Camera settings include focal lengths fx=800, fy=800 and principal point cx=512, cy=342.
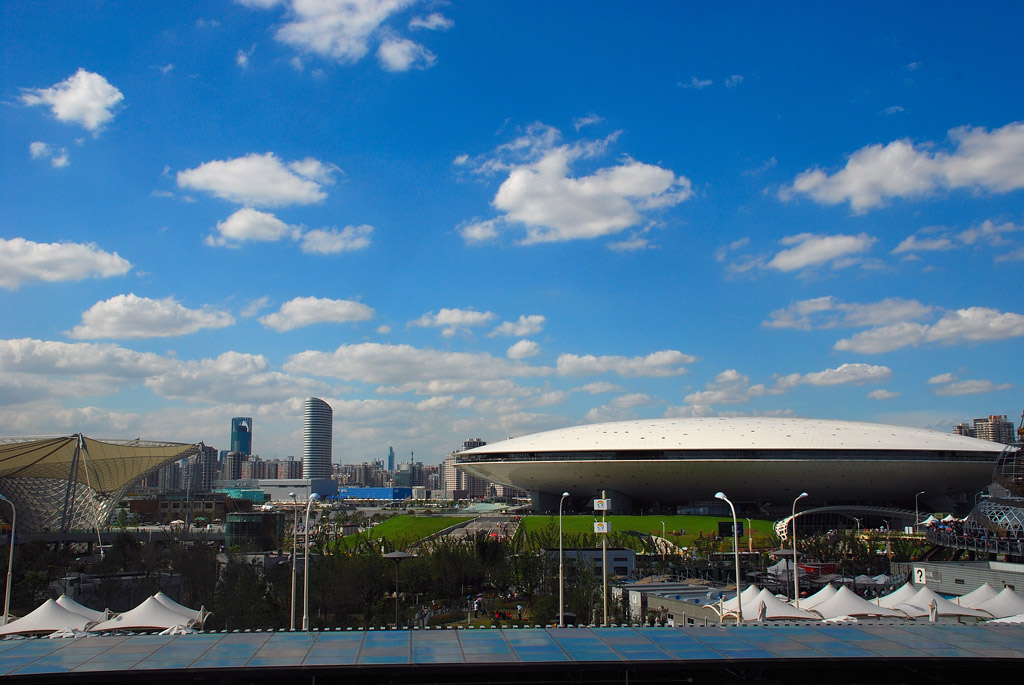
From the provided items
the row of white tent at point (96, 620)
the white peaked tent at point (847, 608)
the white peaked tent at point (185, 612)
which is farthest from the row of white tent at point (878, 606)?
the row of white tent at point (96, 620)

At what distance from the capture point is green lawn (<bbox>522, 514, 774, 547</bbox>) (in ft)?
257

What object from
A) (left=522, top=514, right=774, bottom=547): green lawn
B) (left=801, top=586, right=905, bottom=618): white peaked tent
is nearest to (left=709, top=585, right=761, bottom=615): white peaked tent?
(left=801, top=586, right=905, bottom=618): white peaked tent

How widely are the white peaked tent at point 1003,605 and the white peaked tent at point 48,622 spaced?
3000cm

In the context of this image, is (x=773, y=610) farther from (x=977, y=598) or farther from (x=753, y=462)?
(x=753, y=462)

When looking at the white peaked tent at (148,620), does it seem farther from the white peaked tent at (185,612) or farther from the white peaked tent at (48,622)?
the white peaked tent at (48,622)

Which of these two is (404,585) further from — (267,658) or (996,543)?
(267,658)

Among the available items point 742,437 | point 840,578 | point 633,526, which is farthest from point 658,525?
point 840,578

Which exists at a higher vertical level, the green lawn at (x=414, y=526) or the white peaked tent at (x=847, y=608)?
the white peaked tent at (x=847, y=608)

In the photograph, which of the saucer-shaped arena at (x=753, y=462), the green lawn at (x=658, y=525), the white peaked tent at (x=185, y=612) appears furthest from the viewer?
the saucer-shaped arena at (x=753, y=462)

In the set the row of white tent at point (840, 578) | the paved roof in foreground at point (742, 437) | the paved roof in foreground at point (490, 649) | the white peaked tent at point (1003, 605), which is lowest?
the row of white tent at point (840, 578)

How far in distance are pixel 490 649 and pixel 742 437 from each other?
259ft

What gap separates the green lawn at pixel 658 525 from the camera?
78438mm

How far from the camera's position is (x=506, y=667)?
11594 millimetres

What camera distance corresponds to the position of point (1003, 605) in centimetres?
2811
